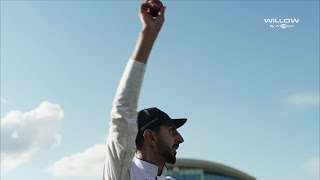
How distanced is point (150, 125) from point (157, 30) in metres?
1.63

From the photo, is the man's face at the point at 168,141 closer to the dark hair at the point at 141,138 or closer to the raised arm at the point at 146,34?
the dark hair at the point at 141,138

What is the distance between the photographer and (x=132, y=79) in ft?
6.79

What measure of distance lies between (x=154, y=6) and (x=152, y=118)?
1.69 meters

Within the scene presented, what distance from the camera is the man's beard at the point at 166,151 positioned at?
3447mm

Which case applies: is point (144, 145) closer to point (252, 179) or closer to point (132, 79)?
point (132, 79)

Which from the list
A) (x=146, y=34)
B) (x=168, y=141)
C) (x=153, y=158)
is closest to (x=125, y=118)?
(x=146, y=34)

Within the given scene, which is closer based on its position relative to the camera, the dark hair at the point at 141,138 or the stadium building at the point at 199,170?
the dark hair at the point at 141,138

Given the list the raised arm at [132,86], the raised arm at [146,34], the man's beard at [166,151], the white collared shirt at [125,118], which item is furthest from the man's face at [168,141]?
the raised arm at [146,34]

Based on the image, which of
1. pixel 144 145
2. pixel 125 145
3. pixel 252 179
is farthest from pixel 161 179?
pixel 252 179

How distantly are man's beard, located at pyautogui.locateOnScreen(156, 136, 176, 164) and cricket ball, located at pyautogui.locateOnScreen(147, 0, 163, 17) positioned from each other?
162cm

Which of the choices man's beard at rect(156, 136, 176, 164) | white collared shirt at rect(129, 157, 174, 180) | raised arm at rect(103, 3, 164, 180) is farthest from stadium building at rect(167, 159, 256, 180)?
raised arm at rect(103, 3, 164, 180)

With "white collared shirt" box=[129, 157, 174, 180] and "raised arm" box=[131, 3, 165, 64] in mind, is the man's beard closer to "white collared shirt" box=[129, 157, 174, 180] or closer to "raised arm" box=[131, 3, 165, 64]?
"white collared shirt" box=[129, 157, 174, 180]

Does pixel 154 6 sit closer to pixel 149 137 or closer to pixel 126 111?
pixel 126 111

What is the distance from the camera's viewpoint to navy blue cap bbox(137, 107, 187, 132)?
3604 millimetres
